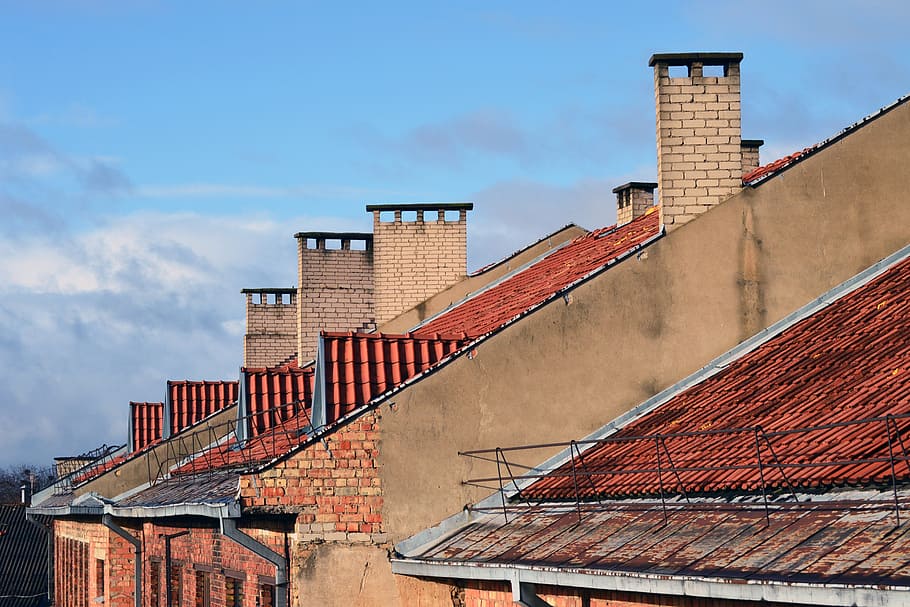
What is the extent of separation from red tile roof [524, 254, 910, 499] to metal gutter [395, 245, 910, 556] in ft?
0.65

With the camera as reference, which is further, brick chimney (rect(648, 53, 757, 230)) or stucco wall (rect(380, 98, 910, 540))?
brick chimney (rect(648, 53, 757, 230))

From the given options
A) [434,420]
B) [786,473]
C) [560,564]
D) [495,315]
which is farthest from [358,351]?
[786,473]

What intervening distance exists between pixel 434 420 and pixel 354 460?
0.96 meters

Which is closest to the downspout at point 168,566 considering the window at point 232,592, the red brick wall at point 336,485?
the window at point 232,592

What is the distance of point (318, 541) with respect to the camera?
14.2 m

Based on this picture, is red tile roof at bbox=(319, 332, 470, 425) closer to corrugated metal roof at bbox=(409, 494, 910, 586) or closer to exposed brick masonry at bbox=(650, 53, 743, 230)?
corrugated metal roof at bbox=(409, 494, 910, 586)

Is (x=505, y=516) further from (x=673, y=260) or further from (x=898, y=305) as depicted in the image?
(x=898, y=305)

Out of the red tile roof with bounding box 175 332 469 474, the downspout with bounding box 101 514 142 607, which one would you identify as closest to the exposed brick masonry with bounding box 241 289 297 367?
the downspout with bounding box 101 514 142 607

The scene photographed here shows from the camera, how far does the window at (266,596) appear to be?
15875 millimetres

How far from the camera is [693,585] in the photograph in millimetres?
9312

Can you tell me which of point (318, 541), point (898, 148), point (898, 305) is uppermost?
point (898, 148)

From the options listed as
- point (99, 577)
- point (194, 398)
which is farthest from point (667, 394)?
point (99, 577)

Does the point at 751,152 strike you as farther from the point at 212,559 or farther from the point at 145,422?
the point at 145,422

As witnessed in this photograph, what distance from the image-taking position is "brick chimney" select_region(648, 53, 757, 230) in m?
Result: 15.6
